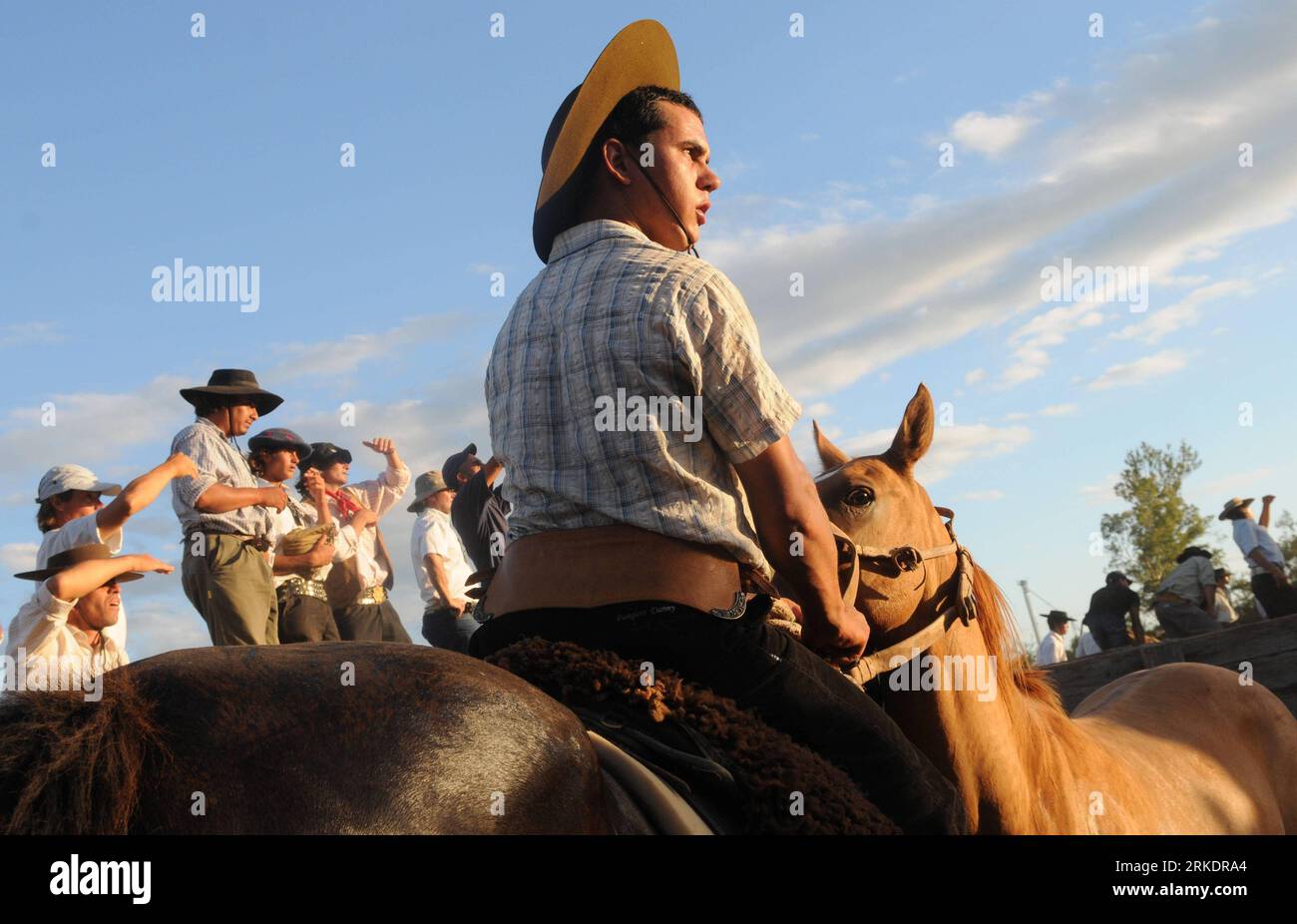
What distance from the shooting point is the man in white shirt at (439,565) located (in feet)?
28.1


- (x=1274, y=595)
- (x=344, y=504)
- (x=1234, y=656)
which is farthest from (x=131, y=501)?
(x=1274, y=595)

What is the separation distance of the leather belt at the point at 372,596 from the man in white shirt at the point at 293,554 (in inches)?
22.2

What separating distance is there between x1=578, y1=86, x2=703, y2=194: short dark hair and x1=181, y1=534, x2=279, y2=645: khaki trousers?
4.35 m

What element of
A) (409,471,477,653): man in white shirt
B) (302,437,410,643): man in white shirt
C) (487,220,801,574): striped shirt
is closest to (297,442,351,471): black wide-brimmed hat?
(302,437,410,643): man in white shirt

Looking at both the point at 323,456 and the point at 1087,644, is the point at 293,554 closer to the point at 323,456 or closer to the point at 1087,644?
the point at 323,456

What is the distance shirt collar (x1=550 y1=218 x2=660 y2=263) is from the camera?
8.83ft

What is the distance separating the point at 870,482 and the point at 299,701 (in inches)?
105
